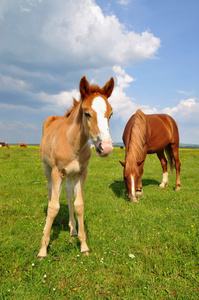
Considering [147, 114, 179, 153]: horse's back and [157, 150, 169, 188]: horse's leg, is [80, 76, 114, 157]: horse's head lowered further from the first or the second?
[157, 150, 169, 188]: horse's leg

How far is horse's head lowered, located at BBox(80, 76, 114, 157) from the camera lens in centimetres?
256

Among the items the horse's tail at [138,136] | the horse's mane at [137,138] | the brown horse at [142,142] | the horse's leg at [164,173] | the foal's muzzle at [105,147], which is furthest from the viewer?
the horse's leg at [164,173]

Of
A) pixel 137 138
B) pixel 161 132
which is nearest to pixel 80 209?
pixel 137 138

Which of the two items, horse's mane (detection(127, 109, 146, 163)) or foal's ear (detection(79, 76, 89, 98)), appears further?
horse's mane (detection(127, 109, 146, 163))

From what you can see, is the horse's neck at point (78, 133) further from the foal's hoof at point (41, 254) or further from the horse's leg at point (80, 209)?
the foal's hoof at point (41, 254)

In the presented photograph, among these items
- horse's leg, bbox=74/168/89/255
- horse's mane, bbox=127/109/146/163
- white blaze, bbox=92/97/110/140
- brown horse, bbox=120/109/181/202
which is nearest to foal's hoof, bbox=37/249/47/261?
horse's leg, bbox=74/168/89/255

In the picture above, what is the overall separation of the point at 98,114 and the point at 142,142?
5180 mm

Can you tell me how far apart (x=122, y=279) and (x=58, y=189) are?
184cm

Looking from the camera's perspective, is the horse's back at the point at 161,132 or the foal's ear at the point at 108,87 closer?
the foal's ear at the point at 108,87

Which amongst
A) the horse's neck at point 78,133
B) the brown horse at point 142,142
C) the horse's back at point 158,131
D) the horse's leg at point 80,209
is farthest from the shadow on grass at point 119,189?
the horse's neck at point 78,133

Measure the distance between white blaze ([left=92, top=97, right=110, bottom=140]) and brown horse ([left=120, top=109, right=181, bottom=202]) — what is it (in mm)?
3927

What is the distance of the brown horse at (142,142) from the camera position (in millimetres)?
6389

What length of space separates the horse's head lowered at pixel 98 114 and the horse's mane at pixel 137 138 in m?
4.04

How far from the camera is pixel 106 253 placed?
364 centimetres
